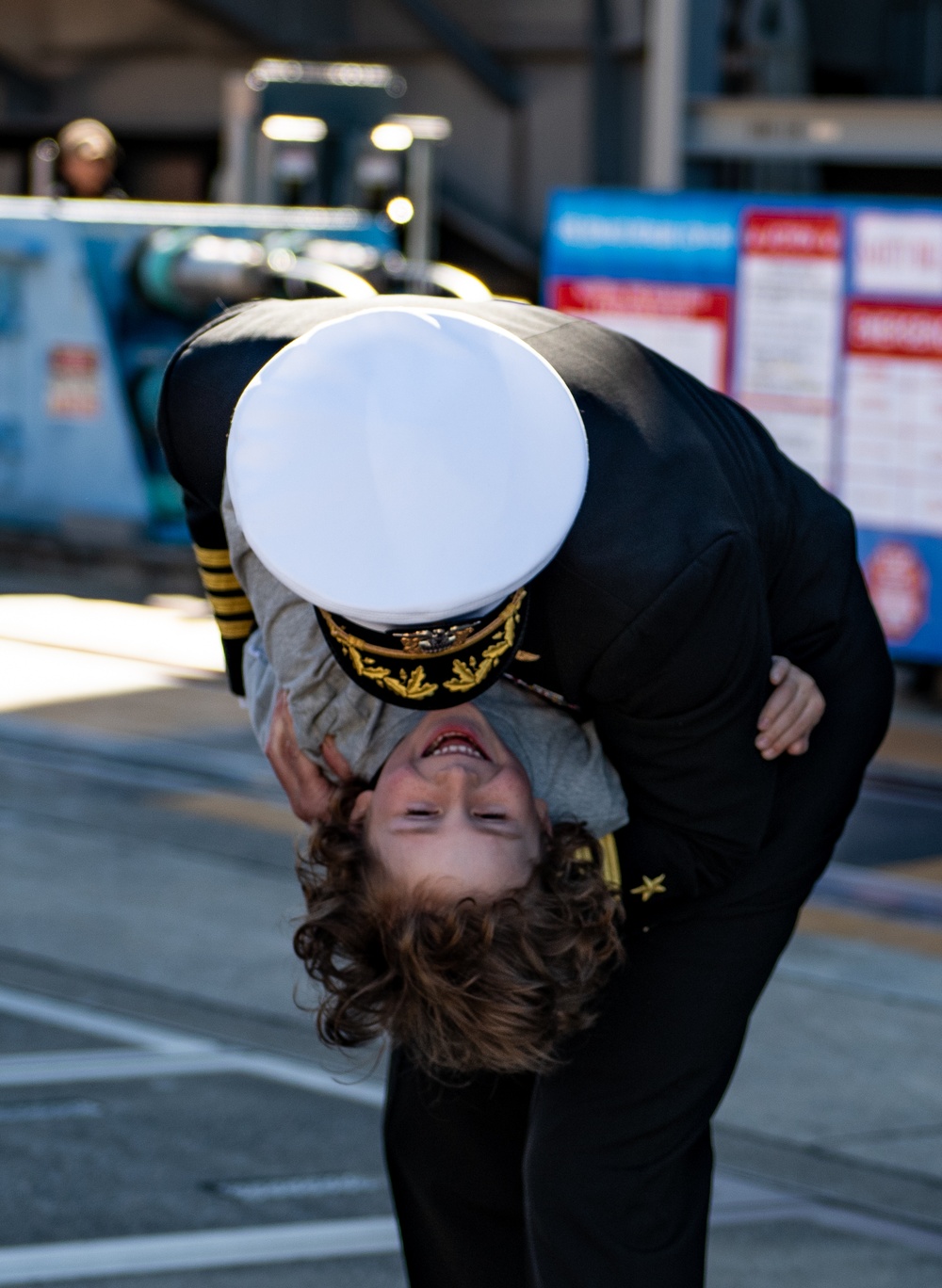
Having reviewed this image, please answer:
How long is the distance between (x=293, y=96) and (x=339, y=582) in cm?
939

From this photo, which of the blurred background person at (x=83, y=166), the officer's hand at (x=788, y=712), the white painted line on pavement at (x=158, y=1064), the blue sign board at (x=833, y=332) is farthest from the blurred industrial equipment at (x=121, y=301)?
the officer's hand at (x=788, y=712)

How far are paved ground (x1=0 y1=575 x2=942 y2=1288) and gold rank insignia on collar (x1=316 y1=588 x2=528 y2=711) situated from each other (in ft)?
3.34

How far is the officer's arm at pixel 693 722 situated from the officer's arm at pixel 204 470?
0.57m

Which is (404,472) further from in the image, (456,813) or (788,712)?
(788,712)

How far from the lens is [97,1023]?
13.6ft

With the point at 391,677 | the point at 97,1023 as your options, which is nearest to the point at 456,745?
the point at 391,677

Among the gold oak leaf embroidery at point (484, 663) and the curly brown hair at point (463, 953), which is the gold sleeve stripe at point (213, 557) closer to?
the curly brown hair at point (463, 953)

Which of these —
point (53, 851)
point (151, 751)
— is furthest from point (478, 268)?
point (53, 851)

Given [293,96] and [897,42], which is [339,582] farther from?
[897,42]

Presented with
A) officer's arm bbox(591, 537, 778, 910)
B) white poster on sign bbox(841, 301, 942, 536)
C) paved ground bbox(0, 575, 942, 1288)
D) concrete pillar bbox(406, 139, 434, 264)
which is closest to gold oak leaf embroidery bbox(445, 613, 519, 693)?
officer's arm bbox(591, 537, 778, 910)

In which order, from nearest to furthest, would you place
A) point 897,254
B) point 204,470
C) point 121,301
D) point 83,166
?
point 204,470 < point 897,254 < point 121,301 < point 83,166

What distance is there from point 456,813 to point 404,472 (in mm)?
489

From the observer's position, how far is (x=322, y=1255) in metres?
3.22

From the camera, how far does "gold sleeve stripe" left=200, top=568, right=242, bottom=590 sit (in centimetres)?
265
